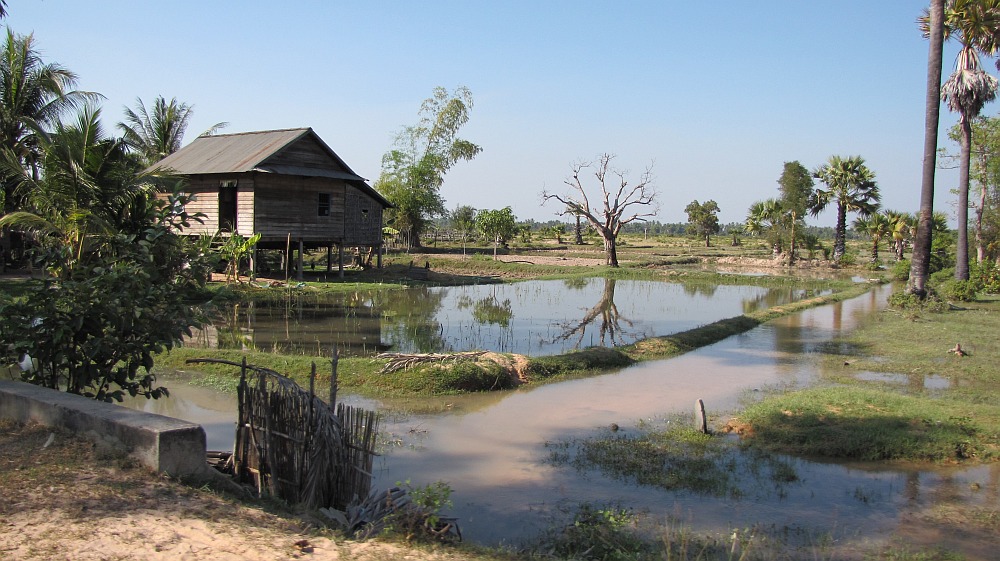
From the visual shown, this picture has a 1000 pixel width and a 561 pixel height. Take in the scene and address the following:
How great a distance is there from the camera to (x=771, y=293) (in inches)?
1174

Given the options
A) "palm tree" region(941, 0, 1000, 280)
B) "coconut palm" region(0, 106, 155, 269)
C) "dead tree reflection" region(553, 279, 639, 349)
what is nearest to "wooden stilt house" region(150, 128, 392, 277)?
"coconut palm" region(0, 106, 155, 269)

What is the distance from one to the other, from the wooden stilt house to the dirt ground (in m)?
19.3

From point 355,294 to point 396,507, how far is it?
18513mm

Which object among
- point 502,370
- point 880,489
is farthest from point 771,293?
point 880,489

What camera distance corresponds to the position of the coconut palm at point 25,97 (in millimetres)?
22641

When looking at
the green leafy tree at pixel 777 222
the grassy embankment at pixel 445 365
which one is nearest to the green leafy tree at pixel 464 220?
the green leafy tree at pixel 777 222

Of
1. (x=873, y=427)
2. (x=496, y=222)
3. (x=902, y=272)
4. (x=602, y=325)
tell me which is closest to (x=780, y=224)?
(x=902, y=272)

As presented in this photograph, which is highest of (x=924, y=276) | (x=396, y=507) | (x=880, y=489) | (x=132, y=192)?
(x=132, y=192)

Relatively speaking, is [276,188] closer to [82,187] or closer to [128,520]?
[82,187]

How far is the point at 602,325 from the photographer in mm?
19219

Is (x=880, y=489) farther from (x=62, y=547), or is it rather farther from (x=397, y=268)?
(x=397, y=268)

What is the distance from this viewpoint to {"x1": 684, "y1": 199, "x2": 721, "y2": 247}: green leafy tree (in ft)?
234

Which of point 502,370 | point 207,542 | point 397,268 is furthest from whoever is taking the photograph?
point 397,268

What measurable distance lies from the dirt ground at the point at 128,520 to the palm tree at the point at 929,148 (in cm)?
2372
